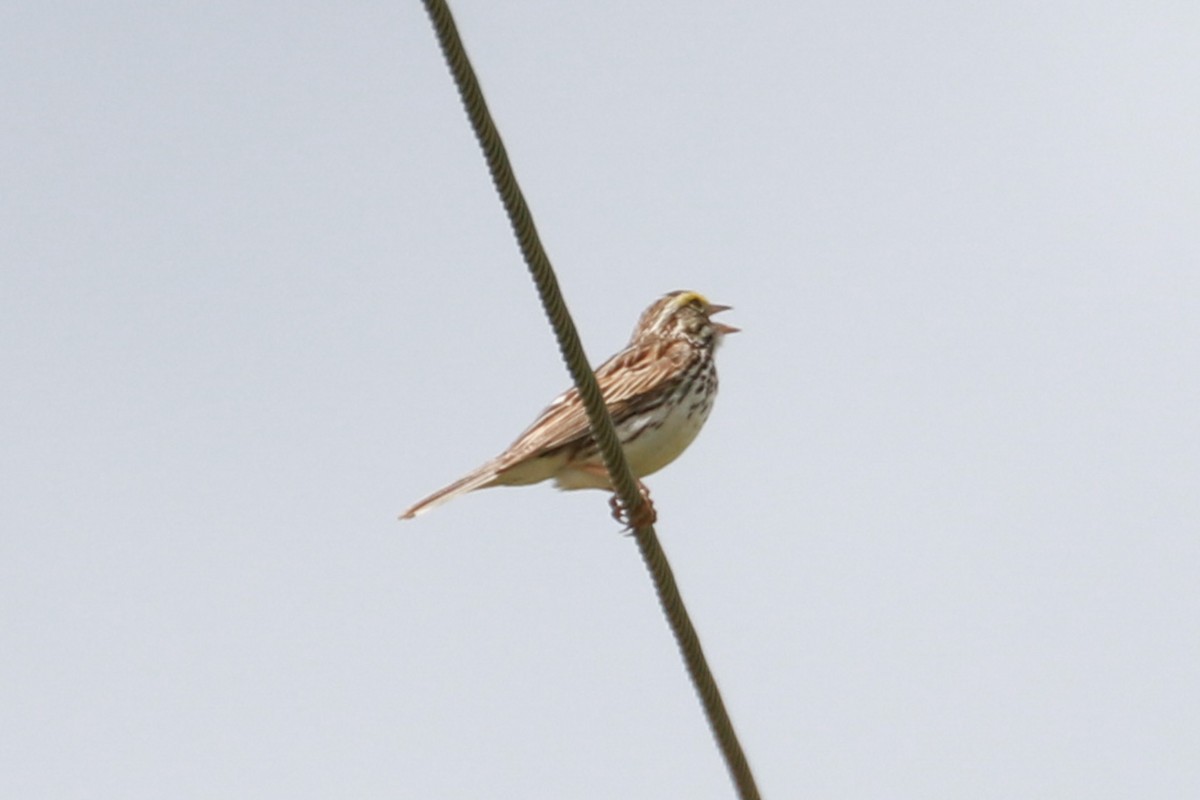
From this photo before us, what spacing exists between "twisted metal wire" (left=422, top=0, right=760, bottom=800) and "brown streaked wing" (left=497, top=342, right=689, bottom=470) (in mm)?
2521

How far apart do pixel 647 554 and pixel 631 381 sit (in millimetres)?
3483

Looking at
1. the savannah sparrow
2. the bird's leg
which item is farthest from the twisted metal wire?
the savannah sparrow

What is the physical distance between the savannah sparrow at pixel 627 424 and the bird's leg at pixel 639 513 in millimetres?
12

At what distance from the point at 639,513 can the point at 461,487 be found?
3.01 m

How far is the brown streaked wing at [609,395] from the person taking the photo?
34.3 ft

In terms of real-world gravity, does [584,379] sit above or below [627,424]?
below

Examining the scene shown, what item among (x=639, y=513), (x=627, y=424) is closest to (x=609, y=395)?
(x=627, y=424)

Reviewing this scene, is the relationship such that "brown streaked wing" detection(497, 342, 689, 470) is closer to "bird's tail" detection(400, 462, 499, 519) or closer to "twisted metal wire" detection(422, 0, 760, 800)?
"bird's tail" detection(400, 462, 499, 519)

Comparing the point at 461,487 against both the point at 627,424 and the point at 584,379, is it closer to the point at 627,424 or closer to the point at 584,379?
the point at 627,424

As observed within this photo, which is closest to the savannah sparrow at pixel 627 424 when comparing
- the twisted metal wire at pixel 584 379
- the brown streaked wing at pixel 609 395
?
the brown streaked wing at pixel 609 395

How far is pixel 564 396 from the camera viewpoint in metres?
11.1

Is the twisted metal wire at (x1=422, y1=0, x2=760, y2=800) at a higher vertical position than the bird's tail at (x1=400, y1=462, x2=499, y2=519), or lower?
lower

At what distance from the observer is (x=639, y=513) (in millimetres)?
7488

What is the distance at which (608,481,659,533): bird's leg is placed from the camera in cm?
753
